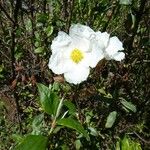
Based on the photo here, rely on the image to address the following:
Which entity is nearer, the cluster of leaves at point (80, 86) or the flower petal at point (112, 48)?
the flower petal at point (112, 48)

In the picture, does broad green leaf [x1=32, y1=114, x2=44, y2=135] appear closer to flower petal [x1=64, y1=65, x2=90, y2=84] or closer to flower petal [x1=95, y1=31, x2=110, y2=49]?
flower petal [x1=64, y1=65, x2=90, y2=84]

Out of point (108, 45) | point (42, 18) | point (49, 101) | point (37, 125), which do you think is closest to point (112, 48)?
point (108, 45)

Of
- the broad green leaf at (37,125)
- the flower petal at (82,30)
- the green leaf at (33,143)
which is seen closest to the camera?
the green leaf at (33,143)

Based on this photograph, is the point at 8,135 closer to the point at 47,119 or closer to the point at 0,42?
the point at 47,119

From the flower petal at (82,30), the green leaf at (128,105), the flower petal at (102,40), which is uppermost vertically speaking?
the flower petal at (82,30)

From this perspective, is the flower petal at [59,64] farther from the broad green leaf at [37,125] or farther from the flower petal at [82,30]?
the broad green leaf at [37,125]

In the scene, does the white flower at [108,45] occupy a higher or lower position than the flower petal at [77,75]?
higher

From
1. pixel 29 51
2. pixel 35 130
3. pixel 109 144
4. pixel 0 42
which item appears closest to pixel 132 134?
pixel 109 144

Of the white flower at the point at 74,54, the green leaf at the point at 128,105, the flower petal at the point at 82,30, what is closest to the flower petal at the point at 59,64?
the white flower at the point at 74,54
